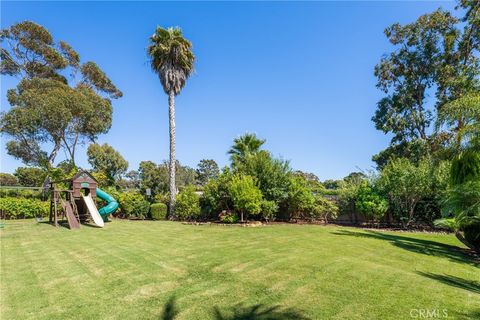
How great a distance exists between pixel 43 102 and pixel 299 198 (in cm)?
2059

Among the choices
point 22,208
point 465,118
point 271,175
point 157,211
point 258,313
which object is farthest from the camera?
point 157,211

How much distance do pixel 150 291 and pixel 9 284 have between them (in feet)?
8.51

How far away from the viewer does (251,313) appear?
3475 millimetres

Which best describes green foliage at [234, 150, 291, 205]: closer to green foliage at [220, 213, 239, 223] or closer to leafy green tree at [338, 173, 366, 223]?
green foliage at [220, 213, 239, 223]

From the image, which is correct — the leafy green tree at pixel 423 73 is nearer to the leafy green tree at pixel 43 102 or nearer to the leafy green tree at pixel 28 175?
the leafy green tree at pixel 43 102

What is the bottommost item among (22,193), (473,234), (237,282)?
(237,282)

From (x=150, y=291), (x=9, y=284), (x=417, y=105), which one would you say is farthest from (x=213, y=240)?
(x=417, y=105)

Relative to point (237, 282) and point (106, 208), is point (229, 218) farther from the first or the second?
point (237, 282)

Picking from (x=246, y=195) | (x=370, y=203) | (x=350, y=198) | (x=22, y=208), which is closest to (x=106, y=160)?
(x=22, y=208)

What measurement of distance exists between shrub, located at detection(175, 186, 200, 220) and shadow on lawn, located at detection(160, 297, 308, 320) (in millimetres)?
11847

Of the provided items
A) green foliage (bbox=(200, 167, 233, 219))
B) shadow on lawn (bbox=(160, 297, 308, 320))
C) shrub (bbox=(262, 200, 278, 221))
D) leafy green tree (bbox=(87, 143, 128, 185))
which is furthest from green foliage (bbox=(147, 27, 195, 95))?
leafy green tree (bbox=(87, 143, 128, 185))

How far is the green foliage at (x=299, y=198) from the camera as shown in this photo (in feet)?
46.6

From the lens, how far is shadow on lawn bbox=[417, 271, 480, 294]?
4.53m

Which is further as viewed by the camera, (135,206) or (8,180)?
(8,180)
